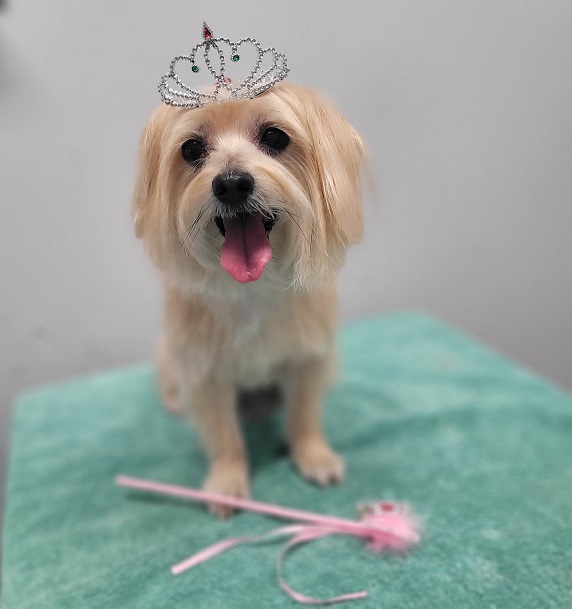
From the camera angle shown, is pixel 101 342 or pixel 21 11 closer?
pixel 21 11

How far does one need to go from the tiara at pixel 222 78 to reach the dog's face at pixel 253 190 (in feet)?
0.04

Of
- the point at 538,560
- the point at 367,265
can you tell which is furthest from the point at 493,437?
the point at 367,265

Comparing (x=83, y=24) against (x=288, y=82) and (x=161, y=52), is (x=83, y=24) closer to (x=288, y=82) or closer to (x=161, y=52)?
(x=161, y=52)

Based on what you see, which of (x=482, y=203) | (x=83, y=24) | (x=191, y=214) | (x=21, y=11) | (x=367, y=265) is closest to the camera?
(x=191, y=214)

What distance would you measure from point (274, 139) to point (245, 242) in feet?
0.48

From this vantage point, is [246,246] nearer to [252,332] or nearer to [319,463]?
[252,332]

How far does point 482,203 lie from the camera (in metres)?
1.41

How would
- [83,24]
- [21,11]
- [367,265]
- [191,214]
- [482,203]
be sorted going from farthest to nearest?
[367,265], [482,203], [21,11], [83,24], [191,214]

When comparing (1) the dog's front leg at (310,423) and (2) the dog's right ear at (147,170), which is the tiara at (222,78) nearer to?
(2) the dog's right ear at (147,170)

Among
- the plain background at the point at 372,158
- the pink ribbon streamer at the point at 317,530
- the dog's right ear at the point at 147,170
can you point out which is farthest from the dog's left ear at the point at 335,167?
the pink ribbon streamer at the point at 317,530

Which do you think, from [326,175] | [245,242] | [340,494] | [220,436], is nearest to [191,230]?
[245,242]

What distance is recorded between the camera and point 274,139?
699 millimetres

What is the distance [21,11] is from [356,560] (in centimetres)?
124

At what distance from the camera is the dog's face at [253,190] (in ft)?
2.12
